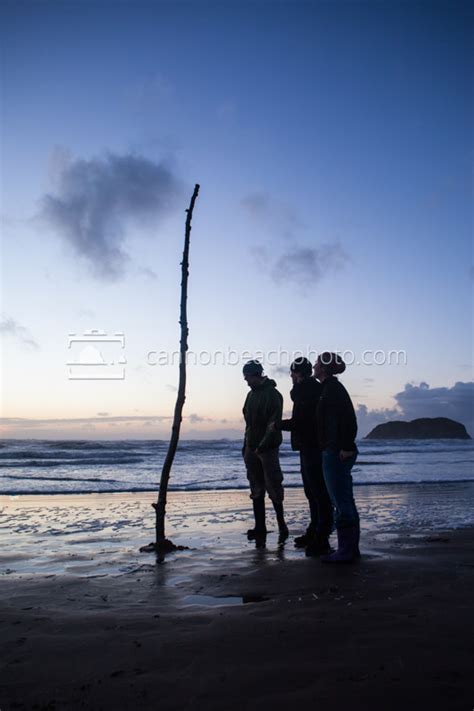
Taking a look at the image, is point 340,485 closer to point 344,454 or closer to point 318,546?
point 344,454

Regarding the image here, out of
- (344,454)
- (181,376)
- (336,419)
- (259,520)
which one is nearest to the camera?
(344,454)

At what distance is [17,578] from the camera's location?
5.02m

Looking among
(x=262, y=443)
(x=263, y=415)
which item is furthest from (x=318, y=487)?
(x=263, y=415)

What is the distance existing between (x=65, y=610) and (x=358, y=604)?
230 centimetres

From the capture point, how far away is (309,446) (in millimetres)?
6320

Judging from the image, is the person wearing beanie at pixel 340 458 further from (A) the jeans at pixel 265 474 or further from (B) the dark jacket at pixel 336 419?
(A) the jeans at pixel 265 474

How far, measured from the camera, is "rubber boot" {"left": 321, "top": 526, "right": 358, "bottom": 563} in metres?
5.42

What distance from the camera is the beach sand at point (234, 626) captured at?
8.10 feet

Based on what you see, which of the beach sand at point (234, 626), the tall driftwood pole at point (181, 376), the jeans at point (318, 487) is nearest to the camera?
the beach sand at point (234, 626)

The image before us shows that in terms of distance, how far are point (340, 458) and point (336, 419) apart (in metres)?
0.43

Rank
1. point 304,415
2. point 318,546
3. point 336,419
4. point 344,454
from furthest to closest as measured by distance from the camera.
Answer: point 304,415, point 318,546, point 336,419, point 344,454

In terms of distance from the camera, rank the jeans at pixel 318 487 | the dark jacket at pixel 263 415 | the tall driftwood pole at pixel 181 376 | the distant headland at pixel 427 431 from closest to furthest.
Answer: the jeans at pixel 318 487 < the tall driftwood pole at pixel 181 376 < the dark jacket at pixel 263 415 < the distant headland at pixel 427 431

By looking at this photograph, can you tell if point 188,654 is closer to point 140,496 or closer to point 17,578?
point 17,578

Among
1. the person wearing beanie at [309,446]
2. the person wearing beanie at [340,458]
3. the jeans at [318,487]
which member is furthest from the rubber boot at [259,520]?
the person wearing beanie at [340,458]
